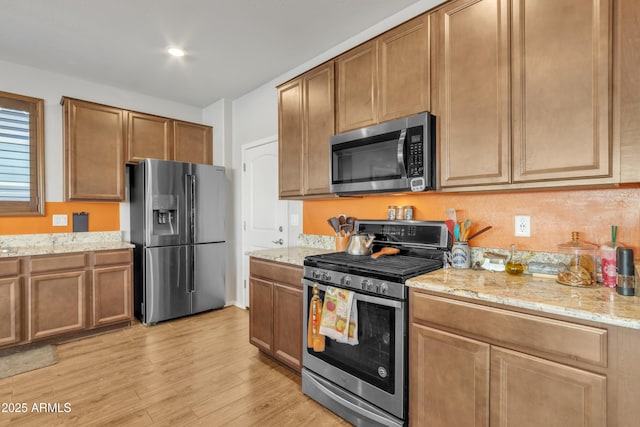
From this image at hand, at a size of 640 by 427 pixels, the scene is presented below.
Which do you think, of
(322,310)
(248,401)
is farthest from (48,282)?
(322,310)

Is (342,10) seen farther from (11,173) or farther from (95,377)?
(11,173)

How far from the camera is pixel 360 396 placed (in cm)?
183

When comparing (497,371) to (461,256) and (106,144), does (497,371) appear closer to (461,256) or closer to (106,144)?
(461,256)

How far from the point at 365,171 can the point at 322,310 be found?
98 cm

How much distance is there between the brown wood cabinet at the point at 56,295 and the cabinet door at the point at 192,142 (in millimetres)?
1653

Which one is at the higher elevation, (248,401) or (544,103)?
(544,103)

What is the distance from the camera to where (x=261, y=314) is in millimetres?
2646

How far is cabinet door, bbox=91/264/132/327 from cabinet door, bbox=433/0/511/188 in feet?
11.0

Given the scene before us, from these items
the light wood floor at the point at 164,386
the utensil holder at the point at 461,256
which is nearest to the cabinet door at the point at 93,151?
the light wood floor at the point at 164,386

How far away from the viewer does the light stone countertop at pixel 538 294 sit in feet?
3.69

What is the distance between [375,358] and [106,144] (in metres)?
3.54

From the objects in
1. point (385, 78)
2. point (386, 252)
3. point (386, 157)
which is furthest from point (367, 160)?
point (386, 252)

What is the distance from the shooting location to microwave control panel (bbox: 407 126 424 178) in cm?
186

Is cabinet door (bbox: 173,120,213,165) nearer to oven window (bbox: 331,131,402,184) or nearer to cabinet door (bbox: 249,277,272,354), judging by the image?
cabinet door (bbox: 249,277,272,354)
